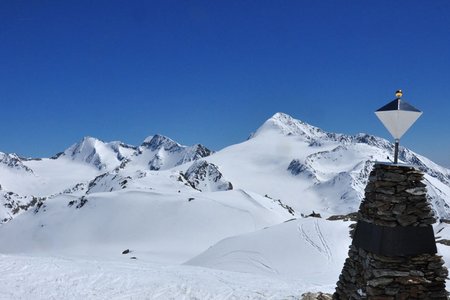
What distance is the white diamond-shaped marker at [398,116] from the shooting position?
9.58 meters

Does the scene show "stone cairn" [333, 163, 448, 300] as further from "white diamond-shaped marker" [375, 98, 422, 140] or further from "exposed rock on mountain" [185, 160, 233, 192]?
"exposed rock on mountain" [185, 160, 233, 192]

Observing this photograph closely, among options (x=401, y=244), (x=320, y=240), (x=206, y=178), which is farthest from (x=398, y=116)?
(x=206, y=178)

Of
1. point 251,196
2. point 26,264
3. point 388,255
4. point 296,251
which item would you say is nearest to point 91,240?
point 251,196

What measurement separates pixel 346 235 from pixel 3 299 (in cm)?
2759

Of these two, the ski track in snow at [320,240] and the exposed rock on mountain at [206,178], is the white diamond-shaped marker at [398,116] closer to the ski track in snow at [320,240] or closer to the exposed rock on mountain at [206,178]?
the ski track in snow at [320,240]

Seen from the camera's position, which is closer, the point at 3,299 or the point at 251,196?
the point at 3,299

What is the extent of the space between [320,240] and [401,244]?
27.1 m

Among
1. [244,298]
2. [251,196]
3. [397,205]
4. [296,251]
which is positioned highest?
[251,196]

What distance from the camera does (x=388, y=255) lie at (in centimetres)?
939

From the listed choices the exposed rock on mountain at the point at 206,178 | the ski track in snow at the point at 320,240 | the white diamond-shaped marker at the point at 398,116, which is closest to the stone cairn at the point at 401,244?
the white diamond-shaped marker at the point at 398,116

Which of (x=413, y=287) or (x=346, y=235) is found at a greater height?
(x=346, y=235)

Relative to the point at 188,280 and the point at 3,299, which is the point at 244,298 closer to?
the point at 188,280

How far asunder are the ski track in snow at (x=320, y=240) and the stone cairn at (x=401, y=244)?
76.3 ft

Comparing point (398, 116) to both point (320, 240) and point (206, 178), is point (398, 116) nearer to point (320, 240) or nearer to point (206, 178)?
point (320, 240)
